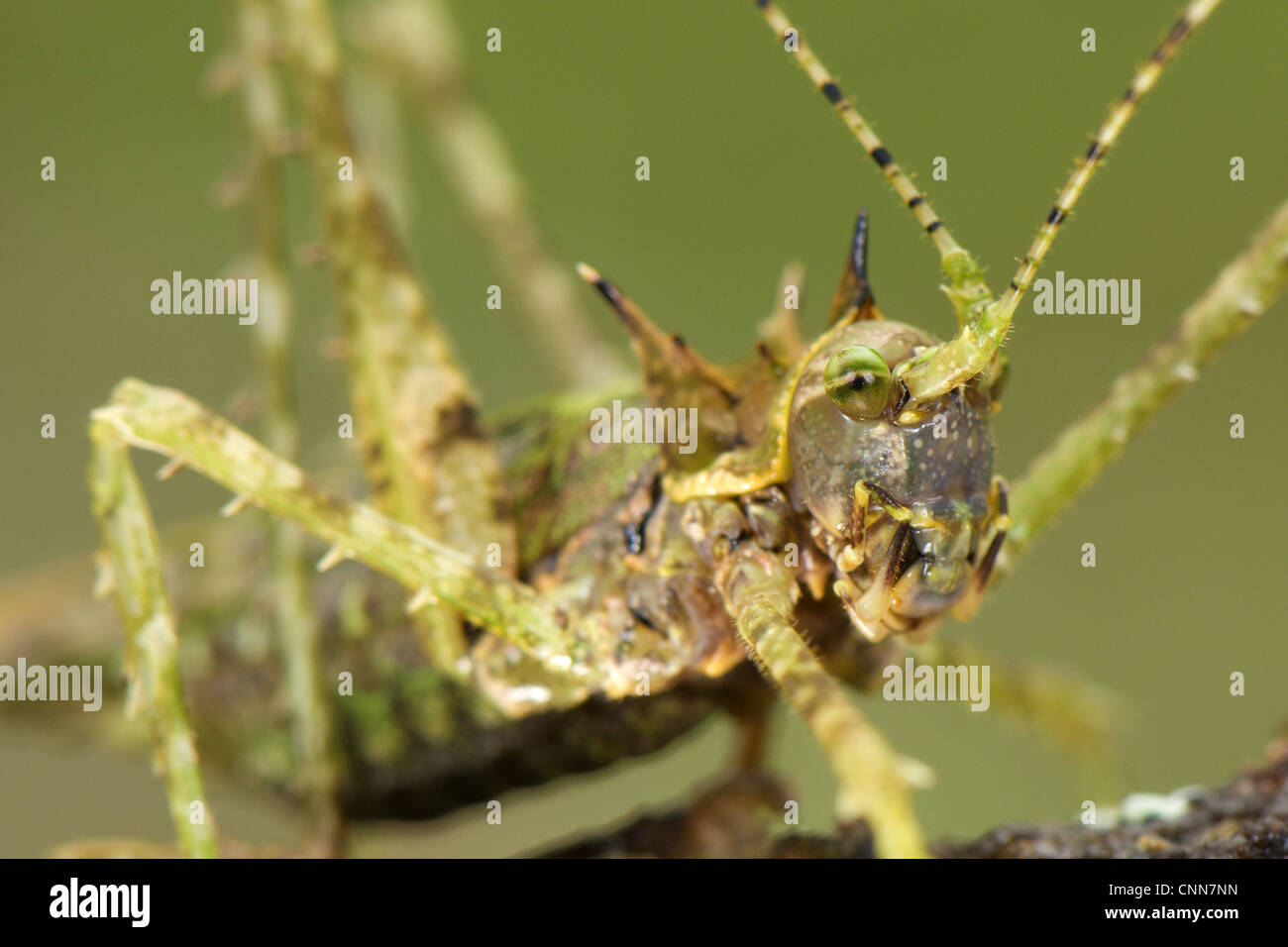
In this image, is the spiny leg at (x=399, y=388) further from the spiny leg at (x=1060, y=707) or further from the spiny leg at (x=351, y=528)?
the spiny leg at (x=1060, y=707)

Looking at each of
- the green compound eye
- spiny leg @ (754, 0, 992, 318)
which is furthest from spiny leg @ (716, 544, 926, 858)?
spiny leg @ (754, 0, 992, 318)

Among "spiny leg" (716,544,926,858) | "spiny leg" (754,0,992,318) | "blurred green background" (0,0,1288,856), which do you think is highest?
"blurred green background" (0,0,1288,856)

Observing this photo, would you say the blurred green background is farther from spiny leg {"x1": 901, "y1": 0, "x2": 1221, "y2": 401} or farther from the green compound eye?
spiny leg {"x1": 901, "y1": 0, "x2": 1221, "y2": 401}

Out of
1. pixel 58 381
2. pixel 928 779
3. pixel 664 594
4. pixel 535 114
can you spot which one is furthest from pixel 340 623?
pixel 535 114

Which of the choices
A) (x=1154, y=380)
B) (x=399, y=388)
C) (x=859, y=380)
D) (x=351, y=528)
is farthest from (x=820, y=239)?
(x=859, y=380)

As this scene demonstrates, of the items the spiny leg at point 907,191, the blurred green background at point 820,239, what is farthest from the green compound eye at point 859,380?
the blurred green background at point 820,239

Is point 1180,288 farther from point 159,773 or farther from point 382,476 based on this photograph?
point 159,773
